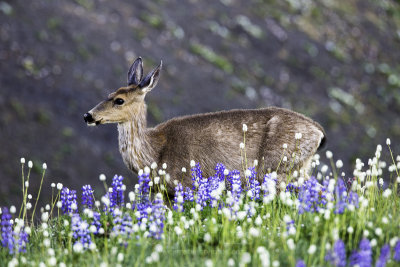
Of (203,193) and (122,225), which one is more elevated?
(203,193)

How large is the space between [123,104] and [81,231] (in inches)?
144

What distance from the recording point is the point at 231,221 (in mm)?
7047

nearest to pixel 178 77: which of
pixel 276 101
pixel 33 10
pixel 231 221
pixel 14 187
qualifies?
pixel 276 101

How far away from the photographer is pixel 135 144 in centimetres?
1004

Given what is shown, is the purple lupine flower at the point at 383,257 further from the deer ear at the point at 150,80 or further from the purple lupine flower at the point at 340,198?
the deer ear at the point at 150,80

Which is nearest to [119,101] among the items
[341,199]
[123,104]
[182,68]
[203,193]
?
[123,104]

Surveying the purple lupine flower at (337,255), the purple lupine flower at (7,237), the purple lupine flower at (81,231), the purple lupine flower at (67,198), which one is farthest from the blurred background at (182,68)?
the purple lupine flower at (337,255)

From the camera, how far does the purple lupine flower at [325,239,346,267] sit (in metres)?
5.54

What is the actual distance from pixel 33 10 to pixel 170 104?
809 cm

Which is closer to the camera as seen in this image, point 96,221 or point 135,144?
point 96,221

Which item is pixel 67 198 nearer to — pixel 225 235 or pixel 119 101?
pixel 225 235

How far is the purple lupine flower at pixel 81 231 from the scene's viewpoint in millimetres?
6672

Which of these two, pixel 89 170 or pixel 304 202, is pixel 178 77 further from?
pixel 304 202

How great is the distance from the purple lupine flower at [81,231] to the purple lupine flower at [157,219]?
698mm
